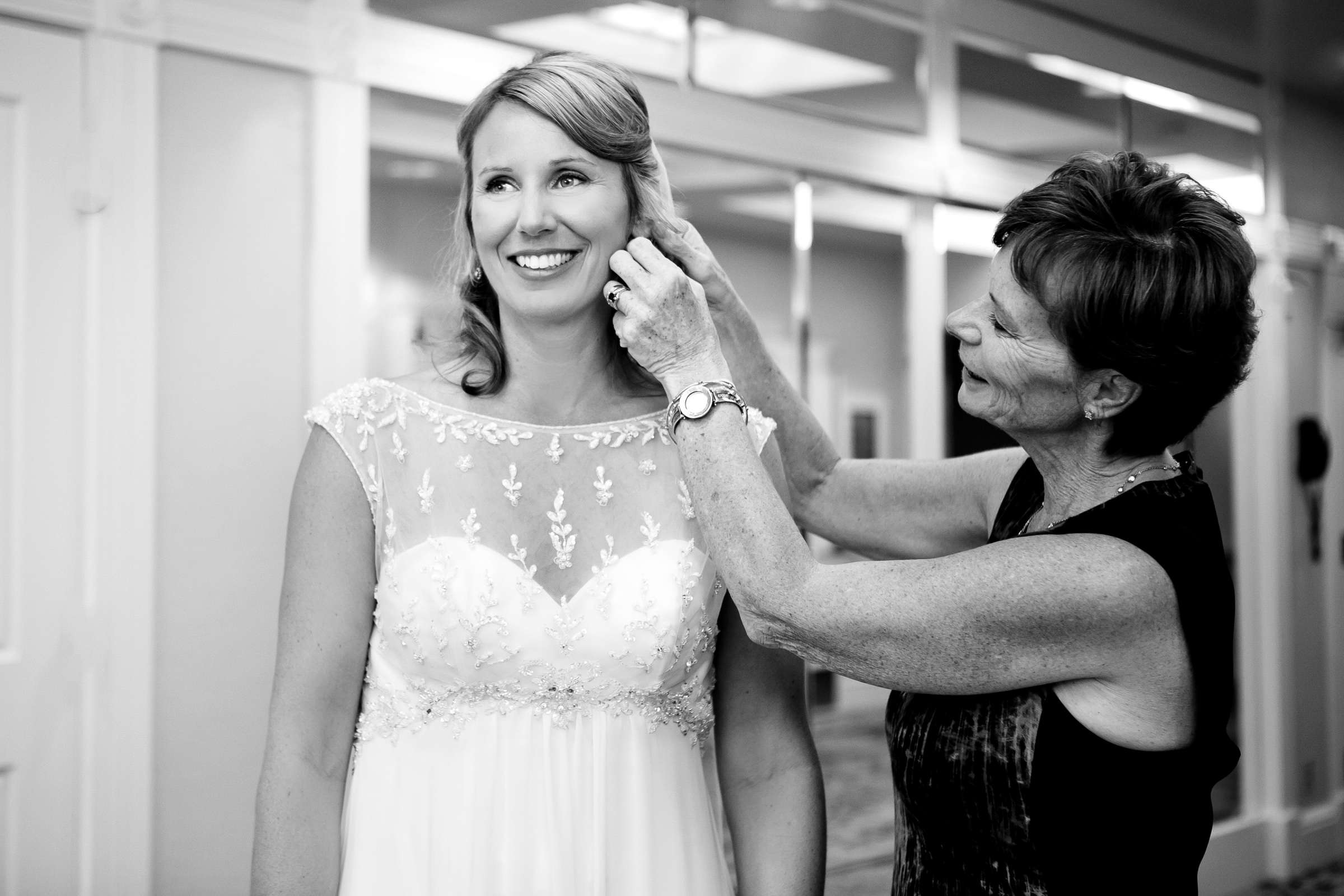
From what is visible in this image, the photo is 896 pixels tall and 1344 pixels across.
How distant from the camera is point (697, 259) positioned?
1972 mm

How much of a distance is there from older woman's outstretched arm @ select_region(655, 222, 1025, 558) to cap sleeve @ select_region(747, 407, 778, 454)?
90 millimetres

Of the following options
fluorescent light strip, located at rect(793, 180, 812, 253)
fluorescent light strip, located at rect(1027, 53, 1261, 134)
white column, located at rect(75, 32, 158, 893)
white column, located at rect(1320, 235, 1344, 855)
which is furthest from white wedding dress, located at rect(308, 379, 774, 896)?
white column, located at rect(1320, 235, 1344, 855)

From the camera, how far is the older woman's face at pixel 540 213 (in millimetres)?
1771

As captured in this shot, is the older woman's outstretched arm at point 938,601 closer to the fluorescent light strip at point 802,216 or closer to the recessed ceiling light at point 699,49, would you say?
the recessed ceiling light at point 699,49

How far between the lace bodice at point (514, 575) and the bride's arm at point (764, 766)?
0.25 feet

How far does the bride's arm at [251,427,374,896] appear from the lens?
1.75 m

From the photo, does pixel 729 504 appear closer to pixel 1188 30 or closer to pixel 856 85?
pixel 856 85

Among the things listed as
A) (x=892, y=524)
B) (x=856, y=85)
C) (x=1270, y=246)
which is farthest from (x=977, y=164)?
(x=892, y=524)

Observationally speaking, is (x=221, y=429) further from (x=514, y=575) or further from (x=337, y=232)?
(x=514, y=575)

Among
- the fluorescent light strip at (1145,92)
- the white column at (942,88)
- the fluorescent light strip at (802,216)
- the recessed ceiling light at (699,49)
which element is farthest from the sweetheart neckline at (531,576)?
the fluorescent light strip at (1145,92)

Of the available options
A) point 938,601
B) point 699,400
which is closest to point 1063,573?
point 938,601

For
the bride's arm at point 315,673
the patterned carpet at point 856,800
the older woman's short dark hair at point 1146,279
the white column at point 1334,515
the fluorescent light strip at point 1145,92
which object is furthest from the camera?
the white column at point 1334,515

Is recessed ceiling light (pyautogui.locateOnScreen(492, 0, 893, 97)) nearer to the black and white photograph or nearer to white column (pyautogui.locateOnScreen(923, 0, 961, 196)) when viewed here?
the black and white photograph

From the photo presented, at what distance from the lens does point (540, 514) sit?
73.4 inches
